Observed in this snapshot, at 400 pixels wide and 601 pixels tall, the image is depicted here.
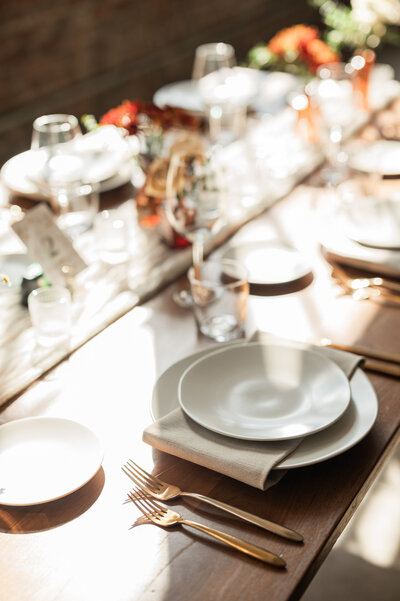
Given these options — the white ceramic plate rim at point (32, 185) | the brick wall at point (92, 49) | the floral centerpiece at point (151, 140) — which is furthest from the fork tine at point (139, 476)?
the brick wall at point (92, 49)

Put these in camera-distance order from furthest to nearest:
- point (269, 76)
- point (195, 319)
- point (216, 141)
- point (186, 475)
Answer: point (269, 76) → point (216, 141) → point (195, 319) → point (186, 475)

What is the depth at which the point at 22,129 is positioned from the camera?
316cm

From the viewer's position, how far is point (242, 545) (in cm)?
76

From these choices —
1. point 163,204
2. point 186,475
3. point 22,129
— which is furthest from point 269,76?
point 186,475

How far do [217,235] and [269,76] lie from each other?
1095 millimetres

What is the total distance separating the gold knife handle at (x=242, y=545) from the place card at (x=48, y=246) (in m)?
0.63

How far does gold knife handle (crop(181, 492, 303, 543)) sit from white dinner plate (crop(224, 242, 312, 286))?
0.55 m

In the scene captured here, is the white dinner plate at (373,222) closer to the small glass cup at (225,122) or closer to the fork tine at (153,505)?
the small glass cup at (225,122)

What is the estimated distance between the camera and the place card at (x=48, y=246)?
50.4 inches

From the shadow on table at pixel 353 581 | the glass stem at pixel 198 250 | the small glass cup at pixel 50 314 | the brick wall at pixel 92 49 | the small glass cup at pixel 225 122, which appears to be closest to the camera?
the small glass cup at pixel 50 314

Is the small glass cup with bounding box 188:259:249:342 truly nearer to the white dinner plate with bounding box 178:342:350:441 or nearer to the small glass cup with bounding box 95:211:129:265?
the white dinner plate with bounding box 178:342:350:441

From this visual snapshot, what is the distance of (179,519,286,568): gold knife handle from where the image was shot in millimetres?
737

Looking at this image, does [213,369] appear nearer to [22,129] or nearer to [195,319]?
[195,319]

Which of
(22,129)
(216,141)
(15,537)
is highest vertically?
(15,537)
